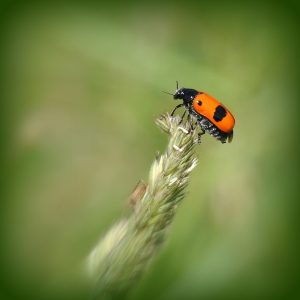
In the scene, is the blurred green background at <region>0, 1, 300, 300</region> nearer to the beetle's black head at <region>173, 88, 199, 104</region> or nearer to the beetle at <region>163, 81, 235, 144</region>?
the beetle's black head at <region>173, 88, 199, 104</region>

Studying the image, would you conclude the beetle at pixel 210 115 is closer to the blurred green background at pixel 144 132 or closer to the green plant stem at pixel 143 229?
the blurred green background at pixel 144 132

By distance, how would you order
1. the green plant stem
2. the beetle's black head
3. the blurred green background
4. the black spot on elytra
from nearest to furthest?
the green plant stem → the black spot on elytra → the beetle's black head → the blurred green background

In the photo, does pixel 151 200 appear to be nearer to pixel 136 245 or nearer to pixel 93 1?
pixel 136 245

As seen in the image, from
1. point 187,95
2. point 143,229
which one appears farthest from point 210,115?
point 143,229

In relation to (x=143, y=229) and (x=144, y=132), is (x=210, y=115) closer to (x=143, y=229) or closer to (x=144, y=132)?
(x=144, y=132)

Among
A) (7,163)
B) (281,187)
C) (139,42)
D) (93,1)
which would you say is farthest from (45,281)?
(93,1)

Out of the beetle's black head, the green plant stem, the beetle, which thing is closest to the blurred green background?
the beetle's black head
